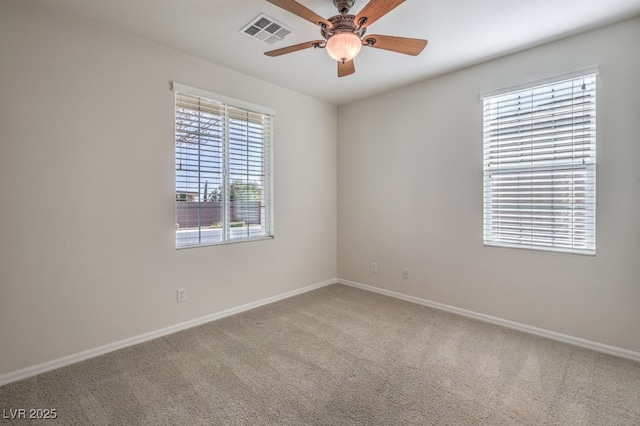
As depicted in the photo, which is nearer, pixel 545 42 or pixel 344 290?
pixel 545 42

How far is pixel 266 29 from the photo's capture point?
2.41m

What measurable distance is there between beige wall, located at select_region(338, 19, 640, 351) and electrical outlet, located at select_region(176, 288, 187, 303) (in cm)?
227

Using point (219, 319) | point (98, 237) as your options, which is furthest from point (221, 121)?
point (219, 319)

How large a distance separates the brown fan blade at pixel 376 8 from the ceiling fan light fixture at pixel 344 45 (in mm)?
106

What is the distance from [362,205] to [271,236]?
1.35 meters

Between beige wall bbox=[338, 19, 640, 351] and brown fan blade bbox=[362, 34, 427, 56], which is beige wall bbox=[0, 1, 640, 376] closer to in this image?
beige wall bbox=[338, 19, 640, 351]

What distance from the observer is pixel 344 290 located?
4129 millimetres

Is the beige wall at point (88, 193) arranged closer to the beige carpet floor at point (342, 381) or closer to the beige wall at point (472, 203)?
the beige carpet floor at point (342, 381)

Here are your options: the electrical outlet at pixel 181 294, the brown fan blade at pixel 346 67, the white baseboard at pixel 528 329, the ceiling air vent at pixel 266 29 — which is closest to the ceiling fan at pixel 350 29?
the brown fan blade at pixel 346 67

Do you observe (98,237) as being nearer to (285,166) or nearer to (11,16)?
(11,16)

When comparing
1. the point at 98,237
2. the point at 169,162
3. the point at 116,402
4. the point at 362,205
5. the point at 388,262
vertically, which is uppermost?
the point at 169,162

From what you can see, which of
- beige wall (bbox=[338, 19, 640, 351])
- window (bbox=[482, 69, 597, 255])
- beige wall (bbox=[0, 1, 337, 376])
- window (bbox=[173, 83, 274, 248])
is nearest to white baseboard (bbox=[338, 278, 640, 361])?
beige wall (bbox=[338, 19, 640, 351])

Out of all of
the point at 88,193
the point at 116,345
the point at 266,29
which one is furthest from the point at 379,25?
the point at 116,345

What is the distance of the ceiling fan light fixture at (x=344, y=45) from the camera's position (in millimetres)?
1878
